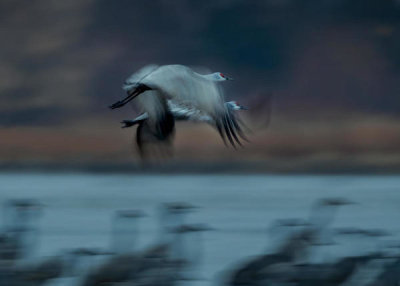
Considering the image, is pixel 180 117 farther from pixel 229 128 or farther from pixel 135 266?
pixel 135 266

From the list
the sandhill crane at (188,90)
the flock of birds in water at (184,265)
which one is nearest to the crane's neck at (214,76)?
the sandhill crane at (188,90)

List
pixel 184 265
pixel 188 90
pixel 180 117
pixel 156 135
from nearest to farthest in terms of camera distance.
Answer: pixel 188 90 → pixel 180 117 → pixel 156 135 → pixel 184 265

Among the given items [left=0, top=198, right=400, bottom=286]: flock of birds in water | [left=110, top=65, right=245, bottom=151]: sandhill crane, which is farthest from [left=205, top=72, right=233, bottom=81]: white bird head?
[left=0, top=198, right=400, bottom=286]: flock of birds in water

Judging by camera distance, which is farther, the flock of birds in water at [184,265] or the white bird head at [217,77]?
the flock of birds in water at [184,265]

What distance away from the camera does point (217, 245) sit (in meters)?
15.3

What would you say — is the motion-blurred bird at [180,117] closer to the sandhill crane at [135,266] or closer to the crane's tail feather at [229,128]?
the crane's tail feather at [229,128]

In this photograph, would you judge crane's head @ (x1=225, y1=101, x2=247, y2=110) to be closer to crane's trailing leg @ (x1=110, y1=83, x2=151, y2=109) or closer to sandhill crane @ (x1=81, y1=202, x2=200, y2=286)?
crane's trailing leg @ (x1=110, y1=83, x2=151, y2=109)

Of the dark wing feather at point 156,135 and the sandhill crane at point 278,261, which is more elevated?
the dark wing feather at point 156,135

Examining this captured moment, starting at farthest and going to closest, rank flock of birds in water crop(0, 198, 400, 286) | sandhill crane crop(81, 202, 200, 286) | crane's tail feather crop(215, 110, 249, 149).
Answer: sandhill crane crop(81, 202, 200, 286)
flock of birds in water crop(0, 198, 400, 286)
crane's tail feather crop(215, 110, 249, 149)

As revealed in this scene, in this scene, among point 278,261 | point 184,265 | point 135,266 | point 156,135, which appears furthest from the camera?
point 184,265

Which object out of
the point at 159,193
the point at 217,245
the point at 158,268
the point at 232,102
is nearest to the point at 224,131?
the point at 232,102

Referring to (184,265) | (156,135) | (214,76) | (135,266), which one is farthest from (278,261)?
(214,76)

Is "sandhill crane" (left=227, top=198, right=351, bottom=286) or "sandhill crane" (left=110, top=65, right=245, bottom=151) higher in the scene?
"sandhill crane" (left=110, top=65, right=245, bottom=151)

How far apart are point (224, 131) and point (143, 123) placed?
742 millimetres
